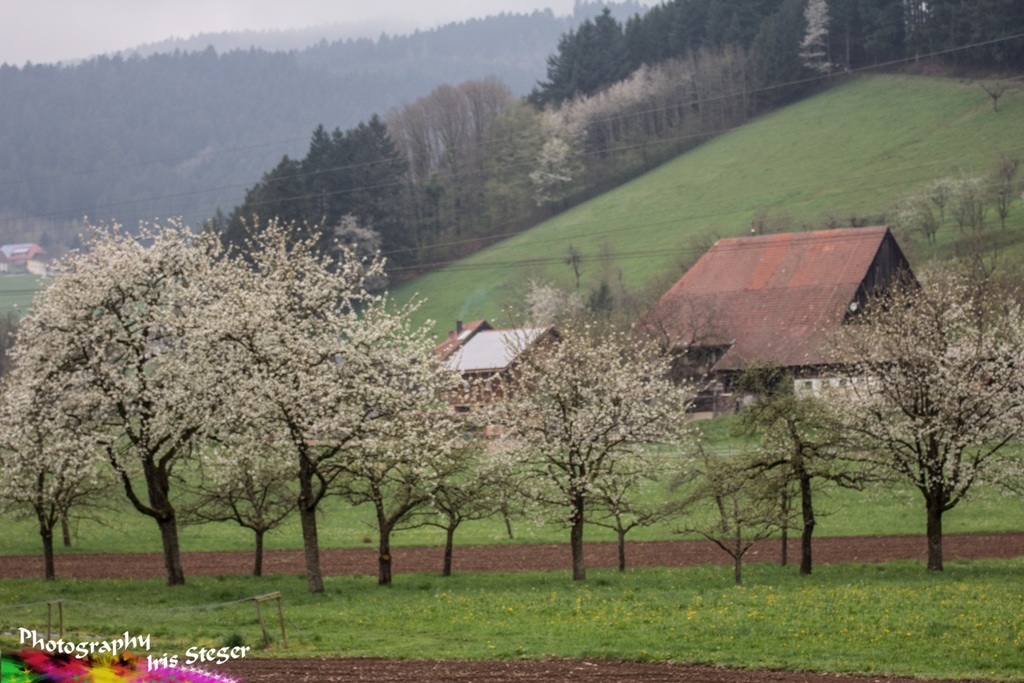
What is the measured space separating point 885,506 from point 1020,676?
28.0 m

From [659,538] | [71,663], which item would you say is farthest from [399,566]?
[71,663]

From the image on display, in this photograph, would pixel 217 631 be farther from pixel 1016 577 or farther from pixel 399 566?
pixel 1016 577

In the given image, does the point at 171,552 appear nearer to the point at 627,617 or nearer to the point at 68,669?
the point at 627,617

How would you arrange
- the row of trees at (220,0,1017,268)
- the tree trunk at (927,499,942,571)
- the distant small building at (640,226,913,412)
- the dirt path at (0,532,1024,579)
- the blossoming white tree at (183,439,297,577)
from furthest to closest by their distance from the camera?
1. the row of trees at (220,0,1017,268)
2. the distant small building at (640,226,913,412)
3. the dirt path at (0,532,1024,579)
4. the tree trunk at (927,499,942,571)
5. the blossoming white tree at (183,439,297,577)

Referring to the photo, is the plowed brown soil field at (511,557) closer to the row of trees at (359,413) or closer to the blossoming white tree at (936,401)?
the row of trees at (359,413)

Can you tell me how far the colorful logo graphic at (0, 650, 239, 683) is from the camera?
9.16 metres

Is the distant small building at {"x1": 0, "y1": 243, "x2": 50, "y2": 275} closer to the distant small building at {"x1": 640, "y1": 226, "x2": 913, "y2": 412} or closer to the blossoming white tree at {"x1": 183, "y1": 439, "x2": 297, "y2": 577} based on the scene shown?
the distant small building at {"x1": 640, "y1": 226, "x2": 913, "y2": 412}

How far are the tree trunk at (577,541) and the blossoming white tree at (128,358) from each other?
11086 mm

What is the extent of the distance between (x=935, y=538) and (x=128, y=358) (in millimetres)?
23776

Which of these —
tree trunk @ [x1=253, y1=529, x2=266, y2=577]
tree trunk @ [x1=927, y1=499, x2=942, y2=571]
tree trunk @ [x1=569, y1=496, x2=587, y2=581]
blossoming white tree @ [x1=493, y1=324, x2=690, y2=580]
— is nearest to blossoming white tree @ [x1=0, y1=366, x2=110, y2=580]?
tree trunk @ [x1=253, y1=529, x2=266, y2=577]

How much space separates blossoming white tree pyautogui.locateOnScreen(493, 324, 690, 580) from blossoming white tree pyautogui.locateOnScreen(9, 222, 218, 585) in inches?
384

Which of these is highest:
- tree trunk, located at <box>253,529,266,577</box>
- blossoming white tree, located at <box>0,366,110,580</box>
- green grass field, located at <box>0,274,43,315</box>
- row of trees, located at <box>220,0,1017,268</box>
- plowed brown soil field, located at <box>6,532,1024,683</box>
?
row of trees, located at <box>220,0,1017,268</box>

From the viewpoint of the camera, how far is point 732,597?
28141 millimetres

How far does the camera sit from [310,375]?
106 feet
